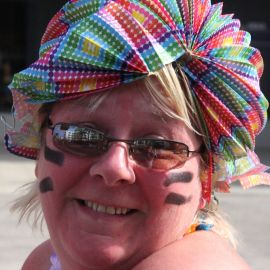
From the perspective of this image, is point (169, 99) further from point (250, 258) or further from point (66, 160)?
point (250, 258)

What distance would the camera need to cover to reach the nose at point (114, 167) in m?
1.56

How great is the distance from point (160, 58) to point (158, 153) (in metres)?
0.24

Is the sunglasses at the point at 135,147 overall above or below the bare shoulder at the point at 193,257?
above

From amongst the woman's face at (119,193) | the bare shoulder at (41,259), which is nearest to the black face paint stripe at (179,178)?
the woman's face at (119,193)

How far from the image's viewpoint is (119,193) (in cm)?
158

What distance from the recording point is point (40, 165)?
1.79 metres

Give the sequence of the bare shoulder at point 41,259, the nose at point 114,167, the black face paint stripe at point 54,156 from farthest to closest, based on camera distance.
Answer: the bare shoulder at point 41,259 < the black face paint stripe at point 54,156 < the nose at point 114,167

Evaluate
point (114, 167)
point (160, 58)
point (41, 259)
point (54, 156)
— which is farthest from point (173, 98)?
point (41, 259)

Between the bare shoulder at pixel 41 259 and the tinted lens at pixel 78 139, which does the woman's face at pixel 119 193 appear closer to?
the tinted lens at pixel 78 139

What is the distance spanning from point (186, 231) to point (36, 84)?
1.88ft

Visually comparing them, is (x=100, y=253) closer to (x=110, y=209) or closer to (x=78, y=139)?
(x=110, y=209)

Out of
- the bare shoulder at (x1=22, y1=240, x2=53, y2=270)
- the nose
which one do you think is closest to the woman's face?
the nose

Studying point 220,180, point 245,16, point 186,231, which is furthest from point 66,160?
point 245,16

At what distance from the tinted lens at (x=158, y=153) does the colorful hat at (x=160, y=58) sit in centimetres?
13
